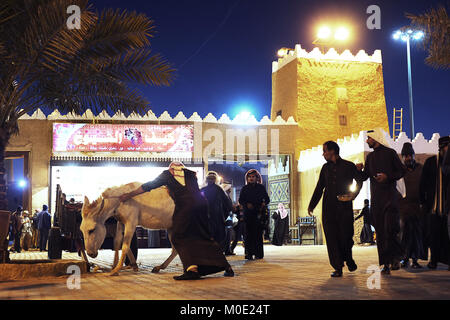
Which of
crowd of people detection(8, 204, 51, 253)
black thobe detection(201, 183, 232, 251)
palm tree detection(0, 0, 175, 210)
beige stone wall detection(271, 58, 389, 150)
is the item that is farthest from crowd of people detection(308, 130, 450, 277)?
beige stone wall detection(271, 58, 389, 150)

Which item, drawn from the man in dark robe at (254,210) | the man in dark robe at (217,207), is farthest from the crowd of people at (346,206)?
the man in dark robe at (254,210)

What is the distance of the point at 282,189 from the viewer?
23484mm

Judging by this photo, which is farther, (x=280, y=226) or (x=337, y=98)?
(x=337, y=98)

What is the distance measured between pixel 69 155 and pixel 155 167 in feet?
9.92

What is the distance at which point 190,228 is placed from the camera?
670 cm

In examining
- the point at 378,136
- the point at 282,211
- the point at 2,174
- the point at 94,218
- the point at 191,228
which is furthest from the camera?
the point at 282,211

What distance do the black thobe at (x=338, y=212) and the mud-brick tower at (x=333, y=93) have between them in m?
16.8

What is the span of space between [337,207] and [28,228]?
48.0 ft

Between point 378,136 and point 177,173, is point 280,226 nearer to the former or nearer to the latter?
point 378,136

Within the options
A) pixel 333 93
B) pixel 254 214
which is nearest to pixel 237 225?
pixel 254 214

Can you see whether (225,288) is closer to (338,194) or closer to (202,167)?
(338,194)

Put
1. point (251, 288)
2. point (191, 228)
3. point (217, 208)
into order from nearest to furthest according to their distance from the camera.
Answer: point (251, 288) < point (191, 228) < point (217, 208)

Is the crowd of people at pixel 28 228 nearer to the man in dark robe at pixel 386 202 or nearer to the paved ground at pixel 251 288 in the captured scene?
the paved ground at pixel 251 288

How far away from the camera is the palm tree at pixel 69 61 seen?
7879mm
